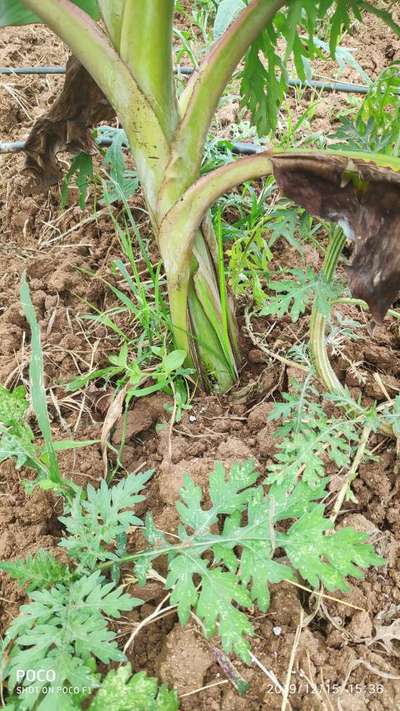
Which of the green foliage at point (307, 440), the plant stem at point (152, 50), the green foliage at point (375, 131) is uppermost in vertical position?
the plant stem at point (152, 50)

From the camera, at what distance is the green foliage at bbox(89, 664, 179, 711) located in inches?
A: 28.4

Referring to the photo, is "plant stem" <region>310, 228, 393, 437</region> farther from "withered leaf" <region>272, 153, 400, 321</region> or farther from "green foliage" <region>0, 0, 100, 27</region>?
"green foliage" <region>0, 0, 100, 27</region>

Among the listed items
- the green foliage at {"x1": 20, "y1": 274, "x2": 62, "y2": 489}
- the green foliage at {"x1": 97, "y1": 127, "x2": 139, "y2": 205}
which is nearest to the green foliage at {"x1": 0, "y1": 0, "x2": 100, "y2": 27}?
the green foliage at {"x1": 97, "y1": 127, "x2": 139, "y2": 205}

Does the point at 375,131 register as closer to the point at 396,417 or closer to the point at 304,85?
the point at 396,417

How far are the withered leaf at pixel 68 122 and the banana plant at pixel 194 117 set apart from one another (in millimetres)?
125

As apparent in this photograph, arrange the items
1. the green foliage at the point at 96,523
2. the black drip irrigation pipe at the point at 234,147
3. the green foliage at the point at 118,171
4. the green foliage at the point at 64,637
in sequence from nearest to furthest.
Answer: the green foliage at the point at 64,637, the green foliage at the point at 96,523, the green foliage at the point at 118,171, the black drip irrigation pipe at the point at 234,147

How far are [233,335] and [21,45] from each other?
1.43 metres

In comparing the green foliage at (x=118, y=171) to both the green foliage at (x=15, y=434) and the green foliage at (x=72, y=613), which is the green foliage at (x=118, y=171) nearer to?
the green foliage at (x=15, y=434)

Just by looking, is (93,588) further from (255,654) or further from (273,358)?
(273,358)

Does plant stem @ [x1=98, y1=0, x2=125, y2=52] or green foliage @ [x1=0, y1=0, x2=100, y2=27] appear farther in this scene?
green foliage @ [x1=0, y1=0, x2=100, y2=27]

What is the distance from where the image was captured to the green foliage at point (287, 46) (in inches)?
32.3

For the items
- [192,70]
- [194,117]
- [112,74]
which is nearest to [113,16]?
[112,74]

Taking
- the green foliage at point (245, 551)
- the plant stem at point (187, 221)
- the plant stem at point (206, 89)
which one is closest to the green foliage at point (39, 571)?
the green foliage at point (245, 551)

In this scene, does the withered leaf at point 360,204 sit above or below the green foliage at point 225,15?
below
